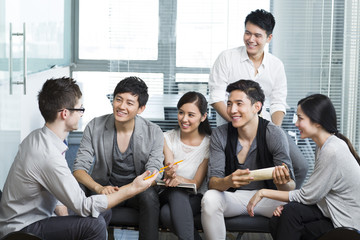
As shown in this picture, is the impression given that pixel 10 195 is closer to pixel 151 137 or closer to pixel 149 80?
pixel 151 137

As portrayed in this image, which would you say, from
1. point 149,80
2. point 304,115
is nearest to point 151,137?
point 304,115

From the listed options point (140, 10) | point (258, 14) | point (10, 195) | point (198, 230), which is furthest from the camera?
point (140, 10)

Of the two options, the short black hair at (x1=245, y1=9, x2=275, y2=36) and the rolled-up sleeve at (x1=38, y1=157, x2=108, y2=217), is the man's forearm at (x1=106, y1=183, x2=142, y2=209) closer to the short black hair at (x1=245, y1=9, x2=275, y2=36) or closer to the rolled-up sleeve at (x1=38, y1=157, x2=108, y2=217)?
the rolled-up sleeve at (x1=38, y1=157, x2=108, y2=217)

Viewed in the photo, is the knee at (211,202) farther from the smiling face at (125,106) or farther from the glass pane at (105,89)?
the glass pane at (105,89)

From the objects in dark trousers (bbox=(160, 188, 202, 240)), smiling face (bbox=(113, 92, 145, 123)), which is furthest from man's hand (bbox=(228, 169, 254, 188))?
smiling face (bbox=(113, 92, 145, 123))

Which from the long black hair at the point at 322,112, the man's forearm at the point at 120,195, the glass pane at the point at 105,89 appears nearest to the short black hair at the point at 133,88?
the man's forearm at the point at 120,195

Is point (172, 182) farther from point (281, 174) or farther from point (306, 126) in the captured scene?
point (306, 126)

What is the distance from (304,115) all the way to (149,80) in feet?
8.89

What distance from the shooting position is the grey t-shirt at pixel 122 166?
3314 mm

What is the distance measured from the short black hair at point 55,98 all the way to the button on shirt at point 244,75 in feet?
4.73

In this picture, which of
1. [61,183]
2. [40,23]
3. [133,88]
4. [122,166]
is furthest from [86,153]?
[40,23]

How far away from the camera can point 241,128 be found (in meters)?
3.32

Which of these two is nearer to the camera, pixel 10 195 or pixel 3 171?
pixel 10 195

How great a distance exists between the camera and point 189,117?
3426 millimetres
